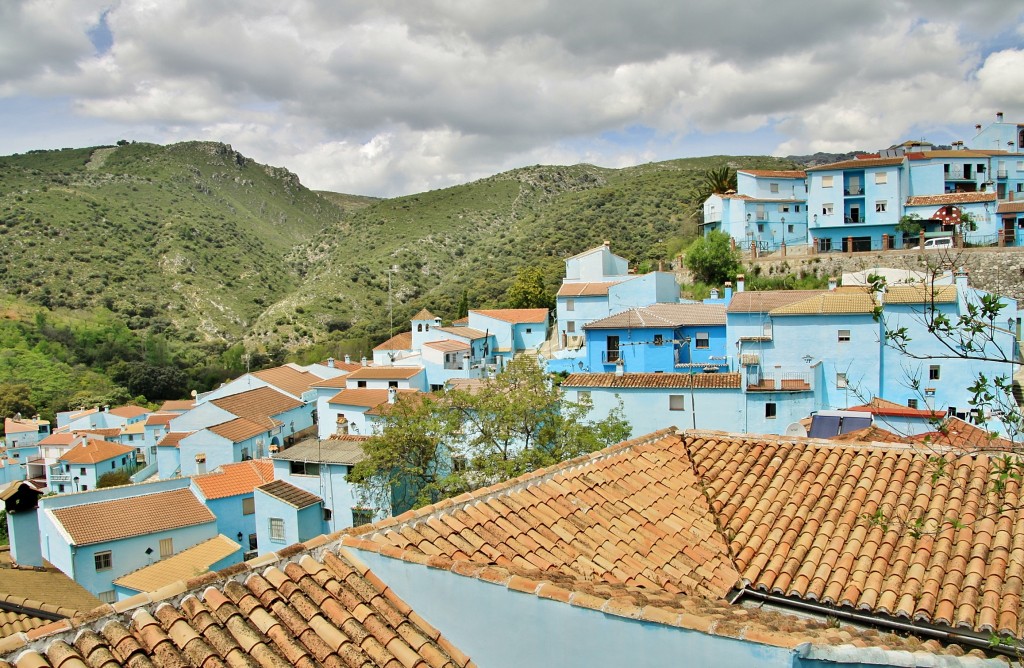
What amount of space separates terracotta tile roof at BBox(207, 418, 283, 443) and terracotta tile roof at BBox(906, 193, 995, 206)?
3864 centimetres

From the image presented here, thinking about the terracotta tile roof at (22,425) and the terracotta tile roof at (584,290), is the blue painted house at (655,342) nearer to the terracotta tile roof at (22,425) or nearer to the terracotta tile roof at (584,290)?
the terracotta tile roof at (584,290)

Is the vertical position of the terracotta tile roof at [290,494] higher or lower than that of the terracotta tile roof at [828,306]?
lower

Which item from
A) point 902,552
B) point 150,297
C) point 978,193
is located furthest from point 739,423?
point 150,297

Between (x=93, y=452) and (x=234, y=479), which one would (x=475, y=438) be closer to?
(x=234, y=479)

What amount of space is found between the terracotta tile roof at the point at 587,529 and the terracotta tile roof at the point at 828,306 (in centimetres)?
2062

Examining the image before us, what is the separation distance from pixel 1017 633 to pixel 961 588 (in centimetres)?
59

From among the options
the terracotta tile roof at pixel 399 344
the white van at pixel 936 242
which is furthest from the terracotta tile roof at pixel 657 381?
the terracotta tile roof at pixel 399 344

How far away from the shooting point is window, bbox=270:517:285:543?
25.3 metres

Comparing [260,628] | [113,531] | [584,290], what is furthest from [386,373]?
[260,628]

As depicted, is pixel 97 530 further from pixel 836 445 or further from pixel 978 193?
pixel 978 193

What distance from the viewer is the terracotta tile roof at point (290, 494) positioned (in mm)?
25250

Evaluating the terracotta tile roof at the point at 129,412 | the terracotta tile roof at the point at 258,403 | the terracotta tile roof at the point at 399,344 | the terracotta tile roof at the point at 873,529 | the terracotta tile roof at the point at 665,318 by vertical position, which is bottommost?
the terracotta tile roof at the point at 129,412

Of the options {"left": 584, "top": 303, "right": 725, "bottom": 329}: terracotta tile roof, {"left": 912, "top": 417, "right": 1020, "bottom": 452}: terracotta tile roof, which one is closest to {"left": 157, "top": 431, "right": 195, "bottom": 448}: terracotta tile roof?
{"left": 584, "top": 303, "right": 725, "bottom": 329}: terracotta tile roof

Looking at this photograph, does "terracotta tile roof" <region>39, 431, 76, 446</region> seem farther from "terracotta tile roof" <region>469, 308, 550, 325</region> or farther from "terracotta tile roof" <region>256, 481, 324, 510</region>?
"terracotta tile roof" <region>256, 481, 324, 510</region>
